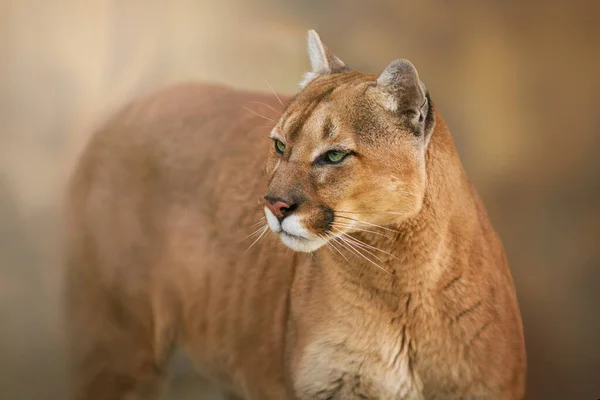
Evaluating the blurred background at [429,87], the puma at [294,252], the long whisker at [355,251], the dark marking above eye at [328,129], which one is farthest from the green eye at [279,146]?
the blurred background at [429,87]

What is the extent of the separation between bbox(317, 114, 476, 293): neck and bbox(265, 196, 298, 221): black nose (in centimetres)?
19

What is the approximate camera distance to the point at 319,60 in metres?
1.94

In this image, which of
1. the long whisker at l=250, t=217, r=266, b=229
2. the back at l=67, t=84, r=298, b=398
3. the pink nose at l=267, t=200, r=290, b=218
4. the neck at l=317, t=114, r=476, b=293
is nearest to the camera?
the pink nose at l=267, t=200, r=290, b=218

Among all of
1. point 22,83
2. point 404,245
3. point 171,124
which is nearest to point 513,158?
point 404,245

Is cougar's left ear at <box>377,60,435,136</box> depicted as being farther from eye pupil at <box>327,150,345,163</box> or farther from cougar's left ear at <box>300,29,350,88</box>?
cougar's left ear at <box>300,29,350,88</box>

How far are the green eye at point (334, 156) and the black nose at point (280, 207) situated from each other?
0.44ft

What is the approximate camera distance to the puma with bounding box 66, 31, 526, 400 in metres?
1.64

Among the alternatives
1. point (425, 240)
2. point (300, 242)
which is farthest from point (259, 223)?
point (425, 240)

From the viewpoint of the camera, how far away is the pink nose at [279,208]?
1.59m

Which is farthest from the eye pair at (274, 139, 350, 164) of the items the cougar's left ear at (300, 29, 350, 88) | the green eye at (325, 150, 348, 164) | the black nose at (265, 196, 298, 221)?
the cougar's left ear at (300, 29, 350, 88)

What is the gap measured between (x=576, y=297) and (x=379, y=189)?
91 centimetres

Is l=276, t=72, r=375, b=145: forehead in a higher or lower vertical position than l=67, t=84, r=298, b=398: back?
higher

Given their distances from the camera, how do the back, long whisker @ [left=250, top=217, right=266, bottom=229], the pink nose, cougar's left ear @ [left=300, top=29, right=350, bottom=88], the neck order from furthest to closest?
the back → long whisker @ [left=250, top=217, right=266, bottom=229] → cougar's left ear @ [left=300, top=29, right=350, bottom=88] → the neck → the pink nose

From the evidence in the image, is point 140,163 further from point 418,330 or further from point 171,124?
point 418,330
